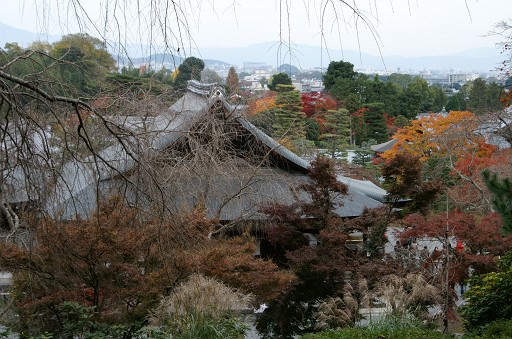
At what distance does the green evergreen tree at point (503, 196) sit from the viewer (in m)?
6.69

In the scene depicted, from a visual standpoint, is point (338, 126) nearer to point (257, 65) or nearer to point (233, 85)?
point (233, 85)

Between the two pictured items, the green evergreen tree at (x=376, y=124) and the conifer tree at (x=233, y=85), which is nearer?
the conifer tree at (x=233, y=85)

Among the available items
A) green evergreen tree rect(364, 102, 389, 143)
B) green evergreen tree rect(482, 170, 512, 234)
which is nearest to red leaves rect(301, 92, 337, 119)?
green evergreen tree rect(364, 102, 389, 143)

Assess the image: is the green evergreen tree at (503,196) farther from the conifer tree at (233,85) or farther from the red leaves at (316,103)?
the red leaves at (316,103)

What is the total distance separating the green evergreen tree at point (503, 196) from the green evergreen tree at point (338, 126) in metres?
22.8

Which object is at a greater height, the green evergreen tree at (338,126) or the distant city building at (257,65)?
the distant city building at (257,65)

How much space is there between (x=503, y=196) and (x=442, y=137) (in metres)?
13.6

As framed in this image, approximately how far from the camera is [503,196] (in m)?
6.75

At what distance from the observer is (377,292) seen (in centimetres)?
843

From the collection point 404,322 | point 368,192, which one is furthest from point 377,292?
point 368,192

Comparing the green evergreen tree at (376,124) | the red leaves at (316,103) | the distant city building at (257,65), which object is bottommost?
the green evergreen tree at (376,124)

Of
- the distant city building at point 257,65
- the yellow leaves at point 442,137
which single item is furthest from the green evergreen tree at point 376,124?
the distant city building at point 257,65

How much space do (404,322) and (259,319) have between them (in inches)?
103

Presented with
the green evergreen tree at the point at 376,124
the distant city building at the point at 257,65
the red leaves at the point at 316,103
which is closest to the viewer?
the distant city building at the point at 257,65
